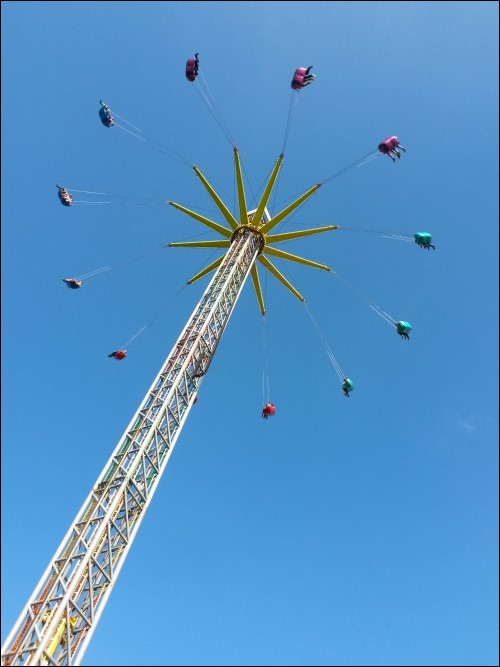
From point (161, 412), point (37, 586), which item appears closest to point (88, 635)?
point (37, 586)

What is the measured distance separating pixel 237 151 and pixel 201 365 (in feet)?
33.1

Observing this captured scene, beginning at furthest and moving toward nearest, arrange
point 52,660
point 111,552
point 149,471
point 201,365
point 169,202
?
point 169,202, point 201,365, point 149,471, point 111,552, point 52,660

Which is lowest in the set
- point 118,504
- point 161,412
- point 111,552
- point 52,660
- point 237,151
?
point 52,660

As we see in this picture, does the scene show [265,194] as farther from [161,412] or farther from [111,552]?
[111,552]

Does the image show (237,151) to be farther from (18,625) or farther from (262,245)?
(18,625)

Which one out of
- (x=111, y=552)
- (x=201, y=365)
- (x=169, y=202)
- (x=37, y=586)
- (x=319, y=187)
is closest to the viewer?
(x=37, y=586)

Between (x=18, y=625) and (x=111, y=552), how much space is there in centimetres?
248

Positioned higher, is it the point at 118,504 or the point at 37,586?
the point at 118,504

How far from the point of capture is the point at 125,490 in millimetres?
12023

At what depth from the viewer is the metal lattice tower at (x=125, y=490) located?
955cm

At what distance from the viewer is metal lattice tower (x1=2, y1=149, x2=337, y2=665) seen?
9.55 m

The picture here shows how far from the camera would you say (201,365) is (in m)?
16.1

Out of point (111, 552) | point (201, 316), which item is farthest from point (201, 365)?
point (111, 552)

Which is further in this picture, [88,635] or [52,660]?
[88,635]
